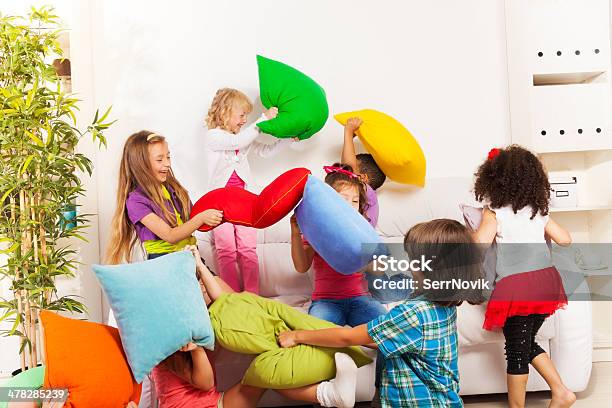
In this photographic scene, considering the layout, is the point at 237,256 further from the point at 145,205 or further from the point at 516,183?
the point at 516,183

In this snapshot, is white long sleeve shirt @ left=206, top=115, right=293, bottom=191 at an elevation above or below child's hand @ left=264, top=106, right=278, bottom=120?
below

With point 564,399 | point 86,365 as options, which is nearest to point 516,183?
point 564,399

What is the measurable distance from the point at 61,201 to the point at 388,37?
1.76m

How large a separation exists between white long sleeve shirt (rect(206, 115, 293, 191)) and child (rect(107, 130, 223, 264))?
45 cm

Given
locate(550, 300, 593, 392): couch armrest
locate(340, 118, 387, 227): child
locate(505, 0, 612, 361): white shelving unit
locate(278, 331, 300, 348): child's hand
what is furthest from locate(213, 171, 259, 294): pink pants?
locate(505, 0, 612, 361): white shelving unit

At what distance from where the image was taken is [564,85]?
10.2ft

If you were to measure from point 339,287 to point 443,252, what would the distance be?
2.04 ft

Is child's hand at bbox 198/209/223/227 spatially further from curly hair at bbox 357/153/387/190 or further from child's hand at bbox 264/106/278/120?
curly hair at bbox 357/153/387/190

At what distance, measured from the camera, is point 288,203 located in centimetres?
198

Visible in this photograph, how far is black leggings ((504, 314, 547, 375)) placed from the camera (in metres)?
2.16

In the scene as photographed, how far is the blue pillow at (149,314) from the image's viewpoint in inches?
65.9

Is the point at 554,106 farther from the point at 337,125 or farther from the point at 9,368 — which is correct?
the point at 9,368

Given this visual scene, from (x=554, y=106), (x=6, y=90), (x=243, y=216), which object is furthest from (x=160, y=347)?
(x=554, y=106)

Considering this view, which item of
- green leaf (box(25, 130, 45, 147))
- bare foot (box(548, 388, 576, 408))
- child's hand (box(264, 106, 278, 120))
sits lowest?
bare foot (box(548, 388, 576, 408))
